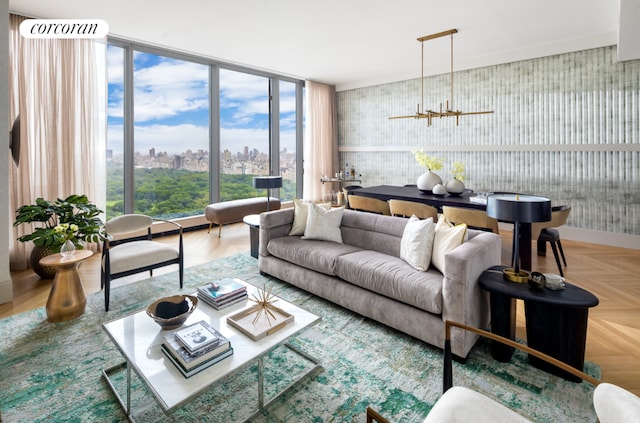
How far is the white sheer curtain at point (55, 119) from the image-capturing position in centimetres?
400

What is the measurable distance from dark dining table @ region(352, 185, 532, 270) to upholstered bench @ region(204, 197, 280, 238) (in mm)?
1859

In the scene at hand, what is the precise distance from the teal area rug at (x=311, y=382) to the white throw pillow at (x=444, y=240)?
61cm

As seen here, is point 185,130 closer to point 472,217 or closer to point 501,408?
point 472,217

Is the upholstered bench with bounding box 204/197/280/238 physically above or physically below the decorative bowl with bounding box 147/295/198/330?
above

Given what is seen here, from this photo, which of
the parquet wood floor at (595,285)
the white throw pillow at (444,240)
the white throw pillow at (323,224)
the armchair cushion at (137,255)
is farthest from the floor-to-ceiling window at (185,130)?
the white throw pillow at (444,240)

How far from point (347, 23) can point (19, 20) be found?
152 inches

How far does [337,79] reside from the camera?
7730 millimetres

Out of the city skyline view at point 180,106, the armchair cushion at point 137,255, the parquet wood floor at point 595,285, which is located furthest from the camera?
the city skyline view at point 180,106

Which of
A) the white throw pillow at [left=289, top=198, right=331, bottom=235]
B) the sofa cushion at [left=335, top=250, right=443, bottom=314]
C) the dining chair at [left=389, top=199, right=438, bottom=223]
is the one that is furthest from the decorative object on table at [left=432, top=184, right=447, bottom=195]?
the sofa cushion at [left=335, top=250, right=443, bottom=314]

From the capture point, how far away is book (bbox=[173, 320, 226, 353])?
1.68 meters

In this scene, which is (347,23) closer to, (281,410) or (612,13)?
(612,13)

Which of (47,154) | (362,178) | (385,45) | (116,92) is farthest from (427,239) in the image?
(362,178)

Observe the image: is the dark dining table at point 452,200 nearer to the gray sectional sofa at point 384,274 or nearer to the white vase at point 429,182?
the white vase at point 429,182

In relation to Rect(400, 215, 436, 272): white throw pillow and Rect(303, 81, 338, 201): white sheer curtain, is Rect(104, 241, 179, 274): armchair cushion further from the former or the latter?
Rect(303, 81, 338, 201): white sheer curtain
